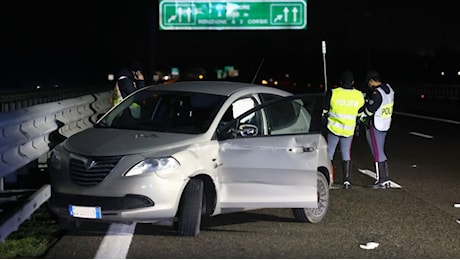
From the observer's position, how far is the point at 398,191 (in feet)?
33.6

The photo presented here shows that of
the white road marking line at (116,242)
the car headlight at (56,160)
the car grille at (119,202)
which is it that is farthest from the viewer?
the car headlight at (56,160)

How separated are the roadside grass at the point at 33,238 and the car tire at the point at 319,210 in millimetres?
2503

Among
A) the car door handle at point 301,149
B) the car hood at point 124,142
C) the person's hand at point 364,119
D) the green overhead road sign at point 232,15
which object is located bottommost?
the person's hand at point 364,119

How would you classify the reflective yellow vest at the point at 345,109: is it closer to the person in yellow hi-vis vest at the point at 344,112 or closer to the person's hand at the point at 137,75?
the person in yellow hi-vis vest at the point at 344,112

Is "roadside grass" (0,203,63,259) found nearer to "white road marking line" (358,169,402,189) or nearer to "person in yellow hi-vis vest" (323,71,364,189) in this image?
A: "person in yellow hi-vis vest" (323,71,364,189)

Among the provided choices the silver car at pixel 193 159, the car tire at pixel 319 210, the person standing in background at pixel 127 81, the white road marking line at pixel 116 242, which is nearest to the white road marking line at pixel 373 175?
the silver car at pixel 193 159

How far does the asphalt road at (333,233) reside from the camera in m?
6.50

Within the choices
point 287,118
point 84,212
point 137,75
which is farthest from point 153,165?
point 137,75

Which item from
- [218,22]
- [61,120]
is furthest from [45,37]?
[61,120]

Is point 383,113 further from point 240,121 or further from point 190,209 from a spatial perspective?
point 190,209

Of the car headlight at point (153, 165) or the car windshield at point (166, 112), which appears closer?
the car headlight at point (153, 165)

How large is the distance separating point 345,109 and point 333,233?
3.20m

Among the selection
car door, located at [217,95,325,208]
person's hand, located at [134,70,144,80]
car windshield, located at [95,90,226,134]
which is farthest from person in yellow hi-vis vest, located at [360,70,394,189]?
person's hand, located at [134,70,144,80]

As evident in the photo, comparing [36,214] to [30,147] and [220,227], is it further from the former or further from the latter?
[220,227]
